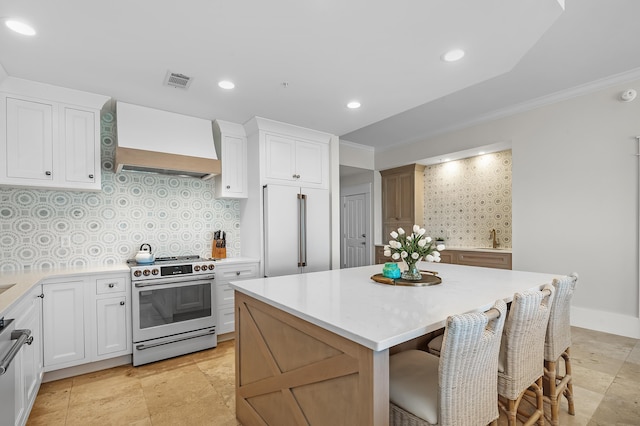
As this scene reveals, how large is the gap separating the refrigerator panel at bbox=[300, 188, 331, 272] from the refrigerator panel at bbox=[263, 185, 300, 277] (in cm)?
17

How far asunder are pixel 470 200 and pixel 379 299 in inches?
163

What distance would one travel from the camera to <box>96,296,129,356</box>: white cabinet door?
2768mm

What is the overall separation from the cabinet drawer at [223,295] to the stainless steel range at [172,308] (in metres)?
0.11

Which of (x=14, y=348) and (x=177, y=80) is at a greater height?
(x=177, y=80)

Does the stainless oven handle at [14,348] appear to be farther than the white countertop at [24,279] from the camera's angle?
No

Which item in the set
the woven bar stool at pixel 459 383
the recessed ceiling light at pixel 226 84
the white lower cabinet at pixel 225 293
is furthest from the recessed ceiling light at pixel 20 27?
the woven bar stool at pixel 459 383

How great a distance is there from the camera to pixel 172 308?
3.06 meters

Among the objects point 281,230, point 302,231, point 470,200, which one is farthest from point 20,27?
point 470,200

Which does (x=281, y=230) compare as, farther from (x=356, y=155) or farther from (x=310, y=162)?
(x=356, y=155)

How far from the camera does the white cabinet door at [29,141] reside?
103 inches

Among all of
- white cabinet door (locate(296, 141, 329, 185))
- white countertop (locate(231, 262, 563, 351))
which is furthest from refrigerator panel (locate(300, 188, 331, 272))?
white countertop (locate(231, 262, 563, 351))

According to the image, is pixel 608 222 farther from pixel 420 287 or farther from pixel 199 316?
pixel 199 316

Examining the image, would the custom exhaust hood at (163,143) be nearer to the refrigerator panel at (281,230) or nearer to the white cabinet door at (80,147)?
the white cabinet door at (80,147)

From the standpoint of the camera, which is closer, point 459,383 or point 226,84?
point 459,383
